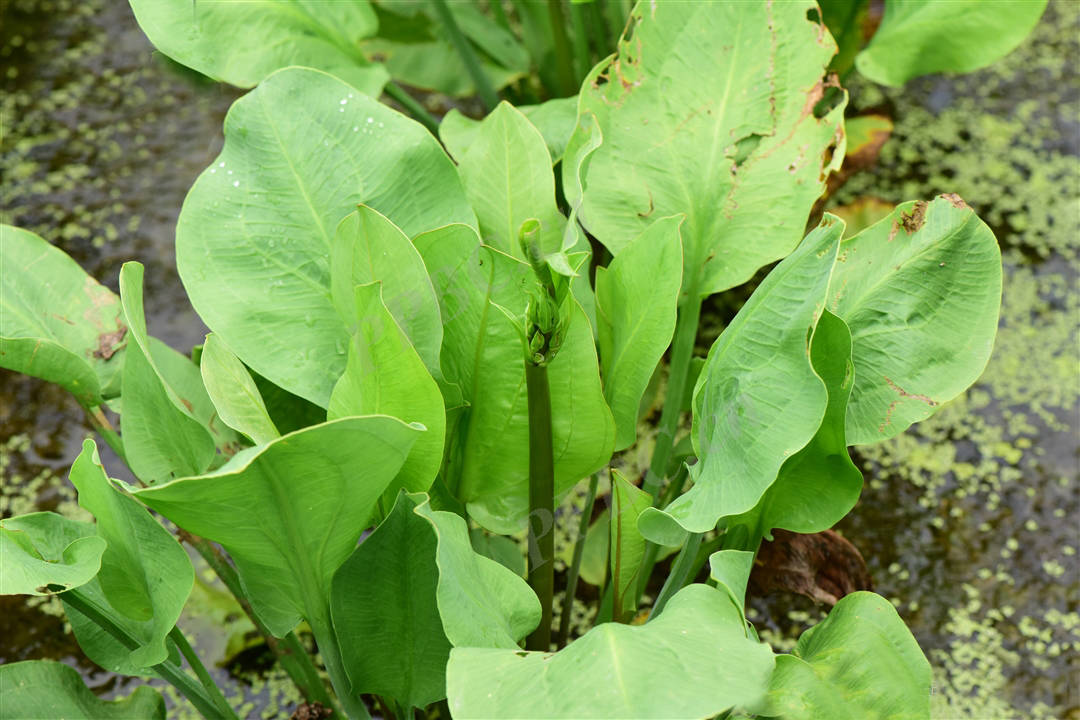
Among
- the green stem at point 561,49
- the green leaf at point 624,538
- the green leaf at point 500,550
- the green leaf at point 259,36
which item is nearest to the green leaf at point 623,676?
the green leaf at point 624,538

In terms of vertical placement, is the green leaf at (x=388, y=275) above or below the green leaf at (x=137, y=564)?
above

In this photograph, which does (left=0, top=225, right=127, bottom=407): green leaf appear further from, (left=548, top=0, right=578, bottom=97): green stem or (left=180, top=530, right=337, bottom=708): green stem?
(left=548, top=0, right=578, bottom=97): green stem

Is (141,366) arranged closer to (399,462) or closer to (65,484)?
(399,462)

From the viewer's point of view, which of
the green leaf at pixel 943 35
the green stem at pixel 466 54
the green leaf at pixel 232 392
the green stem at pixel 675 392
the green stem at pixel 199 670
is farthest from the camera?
the green stem at pixel 466 54

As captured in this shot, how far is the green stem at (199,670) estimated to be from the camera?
659mm

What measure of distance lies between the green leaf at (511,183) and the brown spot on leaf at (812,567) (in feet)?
0.88

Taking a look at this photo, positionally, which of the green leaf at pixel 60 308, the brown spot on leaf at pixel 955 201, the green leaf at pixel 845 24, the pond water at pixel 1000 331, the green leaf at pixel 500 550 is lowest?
the pond water at pixel 1000 331

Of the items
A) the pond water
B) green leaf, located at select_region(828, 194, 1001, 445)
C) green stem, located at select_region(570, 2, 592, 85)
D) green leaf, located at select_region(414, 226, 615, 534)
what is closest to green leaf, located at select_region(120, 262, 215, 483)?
green leaf, located at select_region(414, 226, 615, 534)

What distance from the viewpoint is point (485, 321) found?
2.05ft

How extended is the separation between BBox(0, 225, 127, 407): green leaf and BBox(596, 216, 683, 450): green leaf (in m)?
0.32

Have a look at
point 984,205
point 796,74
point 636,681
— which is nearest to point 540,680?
point 636,681

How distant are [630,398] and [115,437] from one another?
1.15 feet

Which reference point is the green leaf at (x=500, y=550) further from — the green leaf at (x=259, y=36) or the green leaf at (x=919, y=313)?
the green leaf at (x=259, y=36)

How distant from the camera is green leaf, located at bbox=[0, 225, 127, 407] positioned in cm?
69
